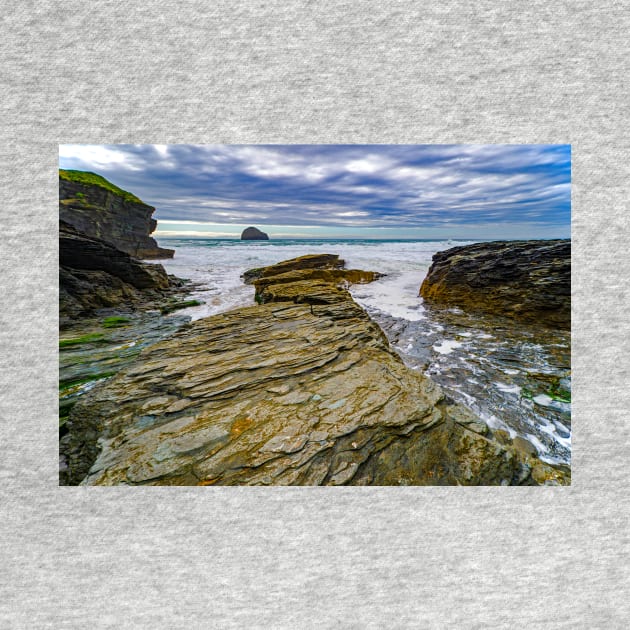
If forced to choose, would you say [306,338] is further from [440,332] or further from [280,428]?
[440,332]

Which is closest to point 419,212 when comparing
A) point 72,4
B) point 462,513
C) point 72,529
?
point 462,513

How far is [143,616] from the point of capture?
113 cm

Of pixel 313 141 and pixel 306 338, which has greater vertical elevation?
pixel 313 141

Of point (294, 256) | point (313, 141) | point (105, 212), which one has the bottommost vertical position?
point (294, 256)

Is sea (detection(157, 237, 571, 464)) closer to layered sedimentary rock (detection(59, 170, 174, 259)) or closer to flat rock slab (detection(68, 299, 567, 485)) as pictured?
layered sedimentary rock (detection(59, 170, 174, 259))

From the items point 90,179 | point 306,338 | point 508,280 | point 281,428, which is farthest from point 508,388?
point 90,179

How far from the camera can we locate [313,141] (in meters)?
1.38

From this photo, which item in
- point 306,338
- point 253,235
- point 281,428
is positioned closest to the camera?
point 281,428

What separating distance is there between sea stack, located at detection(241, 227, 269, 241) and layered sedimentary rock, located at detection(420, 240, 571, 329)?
1.67 metres

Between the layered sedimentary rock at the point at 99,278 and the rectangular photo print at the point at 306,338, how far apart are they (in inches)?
0.8

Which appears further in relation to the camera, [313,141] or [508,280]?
[508,280]

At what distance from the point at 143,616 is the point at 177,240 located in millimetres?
2061

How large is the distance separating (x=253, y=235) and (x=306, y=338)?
0.98 m

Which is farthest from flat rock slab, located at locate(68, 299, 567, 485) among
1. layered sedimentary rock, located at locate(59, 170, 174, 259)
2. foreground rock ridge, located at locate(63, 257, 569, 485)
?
layered sedimentary rock, located at locate(59, 170, 174, 259)
